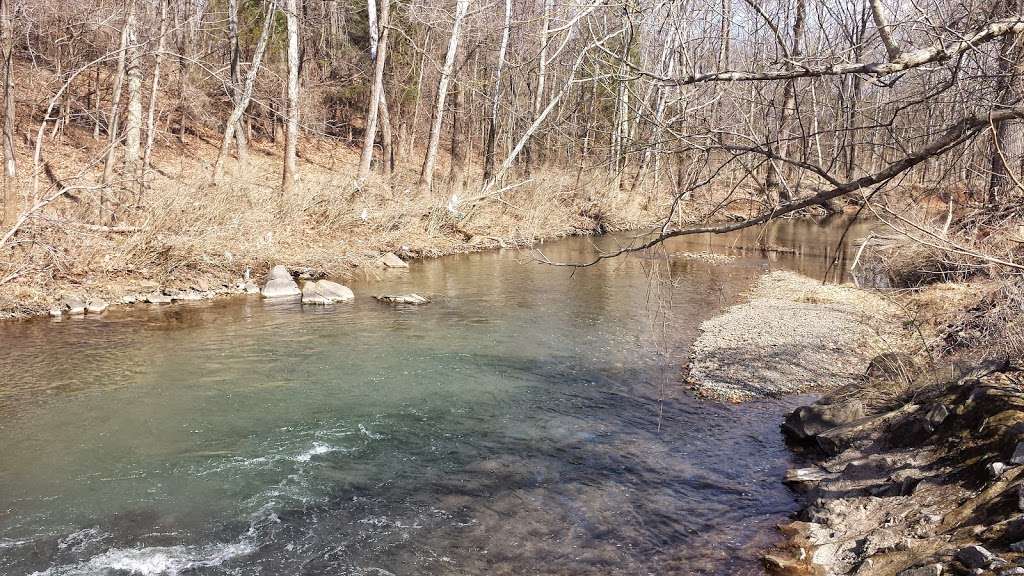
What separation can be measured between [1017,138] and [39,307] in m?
14.6

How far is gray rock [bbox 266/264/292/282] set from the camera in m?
16.1


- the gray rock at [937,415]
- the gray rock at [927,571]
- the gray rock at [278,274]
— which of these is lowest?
the gray rock at [927,571]

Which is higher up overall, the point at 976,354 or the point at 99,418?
the point at 976,354

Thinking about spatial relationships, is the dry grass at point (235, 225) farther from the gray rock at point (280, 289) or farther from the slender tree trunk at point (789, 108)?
the slender tree trunk at point (789, 108)

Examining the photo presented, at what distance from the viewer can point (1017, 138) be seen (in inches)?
306

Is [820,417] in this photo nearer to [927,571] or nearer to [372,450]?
[927,571]

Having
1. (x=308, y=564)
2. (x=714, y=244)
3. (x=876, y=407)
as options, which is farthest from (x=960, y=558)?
(x=714, y=244)

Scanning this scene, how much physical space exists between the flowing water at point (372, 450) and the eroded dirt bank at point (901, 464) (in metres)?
0.40

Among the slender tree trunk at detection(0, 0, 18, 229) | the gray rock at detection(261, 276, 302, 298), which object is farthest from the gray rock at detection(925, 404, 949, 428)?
the slender tree trunk at detection(0, 0, 18, 229)

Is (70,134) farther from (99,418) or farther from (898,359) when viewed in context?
(898,359)

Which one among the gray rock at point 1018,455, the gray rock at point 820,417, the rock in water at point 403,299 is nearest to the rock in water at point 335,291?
the rock in water at point 403,299

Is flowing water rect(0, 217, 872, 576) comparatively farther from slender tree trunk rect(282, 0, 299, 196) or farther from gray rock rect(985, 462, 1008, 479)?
slender tree trunk rect(282, 0, 299, 196)

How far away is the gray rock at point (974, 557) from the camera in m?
4.16

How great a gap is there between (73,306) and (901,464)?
13.3 metres
